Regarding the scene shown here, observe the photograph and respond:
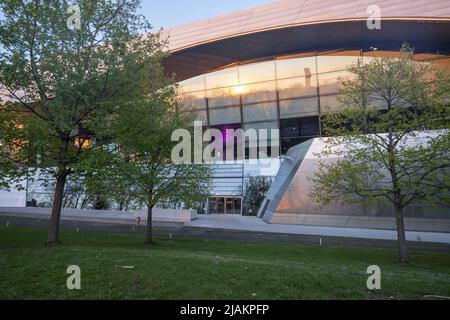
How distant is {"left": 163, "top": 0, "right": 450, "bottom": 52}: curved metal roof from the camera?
1182 inches

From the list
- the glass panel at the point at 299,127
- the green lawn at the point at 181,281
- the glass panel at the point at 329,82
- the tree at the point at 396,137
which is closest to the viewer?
the green lawn at the point at 181,281

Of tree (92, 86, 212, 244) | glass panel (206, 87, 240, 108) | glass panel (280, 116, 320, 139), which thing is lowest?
tree (92, 86, 212, 244)

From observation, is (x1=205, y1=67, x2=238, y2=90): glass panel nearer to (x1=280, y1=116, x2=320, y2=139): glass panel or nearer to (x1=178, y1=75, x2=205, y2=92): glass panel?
(x1=178, y1=75, x2=205, y2=92): glass panel

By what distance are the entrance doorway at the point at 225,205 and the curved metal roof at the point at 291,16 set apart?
17605mm

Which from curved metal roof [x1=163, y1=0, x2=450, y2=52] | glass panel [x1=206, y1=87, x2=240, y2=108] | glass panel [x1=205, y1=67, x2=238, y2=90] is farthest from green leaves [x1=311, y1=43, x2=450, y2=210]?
glass panel [x1=205, y1=67, x2=238, y2=90]

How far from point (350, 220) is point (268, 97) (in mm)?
18002

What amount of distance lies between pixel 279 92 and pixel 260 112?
323cm

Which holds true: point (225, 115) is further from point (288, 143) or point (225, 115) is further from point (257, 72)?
point (288, 143)

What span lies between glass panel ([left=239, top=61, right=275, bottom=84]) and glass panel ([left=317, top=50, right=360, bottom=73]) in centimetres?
546

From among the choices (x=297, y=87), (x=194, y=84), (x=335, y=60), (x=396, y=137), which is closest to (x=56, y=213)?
(x=396, y=137)

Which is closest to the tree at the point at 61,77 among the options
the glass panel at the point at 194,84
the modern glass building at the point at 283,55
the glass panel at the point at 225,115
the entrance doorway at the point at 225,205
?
the modern glass building at the point at 283,55

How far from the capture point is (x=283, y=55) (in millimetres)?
40469

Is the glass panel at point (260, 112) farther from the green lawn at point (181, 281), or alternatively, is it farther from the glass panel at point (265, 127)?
the green lawn at point (181, 281)

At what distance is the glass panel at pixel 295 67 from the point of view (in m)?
38.8
